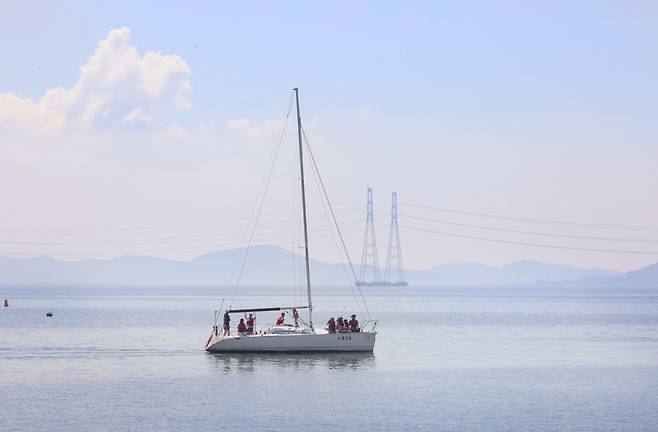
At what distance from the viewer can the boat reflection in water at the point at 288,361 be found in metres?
64.6

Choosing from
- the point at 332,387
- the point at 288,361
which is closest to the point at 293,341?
the point at 288,361

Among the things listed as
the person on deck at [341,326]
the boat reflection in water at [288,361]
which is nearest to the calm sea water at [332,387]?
the boat reflection in water at [288,361]

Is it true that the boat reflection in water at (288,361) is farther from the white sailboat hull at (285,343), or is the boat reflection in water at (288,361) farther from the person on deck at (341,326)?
the person on deck at (341,326)

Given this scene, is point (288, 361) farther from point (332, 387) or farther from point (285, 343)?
point (332, 387)

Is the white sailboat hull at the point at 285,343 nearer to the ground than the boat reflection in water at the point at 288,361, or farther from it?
farther from it

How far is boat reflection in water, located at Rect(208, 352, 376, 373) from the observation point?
64.6m

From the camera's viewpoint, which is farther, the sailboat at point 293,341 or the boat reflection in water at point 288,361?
the sailboat at point 293,341

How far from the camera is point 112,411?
4688cm

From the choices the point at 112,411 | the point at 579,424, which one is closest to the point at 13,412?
the point at 112,411

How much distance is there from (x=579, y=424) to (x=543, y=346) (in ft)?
146

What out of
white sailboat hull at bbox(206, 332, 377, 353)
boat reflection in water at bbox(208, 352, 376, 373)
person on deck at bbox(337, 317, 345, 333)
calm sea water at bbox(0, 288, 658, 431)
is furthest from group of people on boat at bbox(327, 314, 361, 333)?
calm sea water at bbox(0, 288, 658, 431)

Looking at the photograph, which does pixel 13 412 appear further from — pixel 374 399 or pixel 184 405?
pixel 374 399

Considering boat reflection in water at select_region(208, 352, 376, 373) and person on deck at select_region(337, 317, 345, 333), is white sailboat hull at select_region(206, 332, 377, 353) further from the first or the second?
person on deck at select_region(337, 317, 345, 333)

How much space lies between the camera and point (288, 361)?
67375 mm
